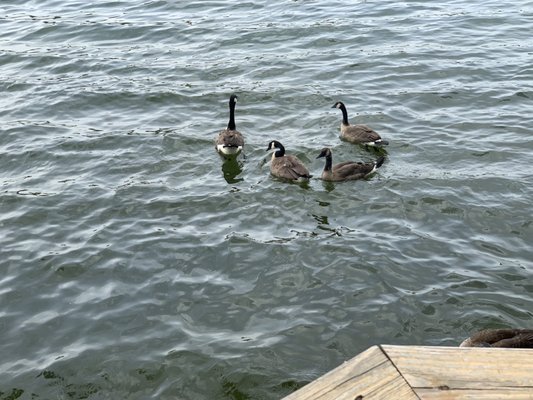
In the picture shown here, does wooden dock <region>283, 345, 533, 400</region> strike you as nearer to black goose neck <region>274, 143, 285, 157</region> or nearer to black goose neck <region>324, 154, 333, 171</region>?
black goose neck <region>324, 154, 333, 171</region>

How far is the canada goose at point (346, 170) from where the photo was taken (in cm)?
1223

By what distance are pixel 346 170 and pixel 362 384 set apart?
27.1 ft

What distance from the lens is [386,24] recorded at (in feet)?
66.0

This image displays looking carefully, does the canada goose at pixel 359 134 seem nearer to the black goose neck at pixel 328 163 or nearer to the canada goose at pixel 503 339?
the black goose neck at pixel 328 163

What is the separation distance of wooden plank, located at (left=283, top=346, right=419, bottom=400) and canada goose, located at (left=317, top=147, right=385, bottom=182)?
7980 mm

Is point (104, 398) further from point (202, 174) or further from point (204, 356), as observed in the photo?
point (202, 174)

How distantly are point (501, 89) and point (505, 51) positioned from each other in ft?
9.21

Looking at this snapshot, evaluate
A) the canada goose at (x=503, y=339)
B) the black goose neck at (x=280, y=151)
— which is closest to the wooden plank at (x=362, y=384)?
the canada goose at (x=503, y=339)

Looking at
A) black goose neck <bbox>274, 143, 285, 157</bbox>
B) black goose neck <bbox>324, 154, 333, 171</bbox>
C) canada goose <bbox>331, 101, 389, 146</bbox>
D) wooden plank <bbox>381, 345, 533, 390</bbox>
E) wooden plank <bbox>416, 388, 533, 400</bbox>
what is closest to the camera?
wooden plank <bbox>416, 388, 533, 400</bbox>

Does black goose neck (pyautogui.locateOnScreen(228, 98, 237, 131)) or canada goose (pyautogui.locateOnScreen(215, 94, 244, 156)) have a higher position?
black goose neck (pyautogui.locateOnScreen(228, 98, 237, 131))

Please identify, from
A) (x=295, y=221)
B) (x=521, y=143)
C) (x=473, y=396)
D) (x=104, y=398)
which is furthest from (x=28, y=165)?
(x=473, y=396)

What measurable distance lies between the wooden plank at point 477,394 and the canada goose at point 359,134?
9.24m

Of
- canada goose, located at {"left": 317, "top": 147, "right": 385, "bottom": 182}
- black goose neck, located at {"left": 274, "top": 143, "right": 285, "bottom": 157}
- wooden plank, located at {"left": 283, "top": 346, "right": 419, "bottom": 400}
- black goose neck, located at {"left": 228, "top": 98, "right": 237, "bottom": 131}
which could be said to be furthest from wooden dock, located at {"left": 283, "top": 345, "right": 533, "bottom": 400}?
black goose neck, located at {"left": 228, "top": 98, "right": 237, "bottom": 131}

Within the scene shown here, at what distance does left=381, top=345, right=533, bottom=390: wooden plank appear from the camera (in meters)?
4.25
